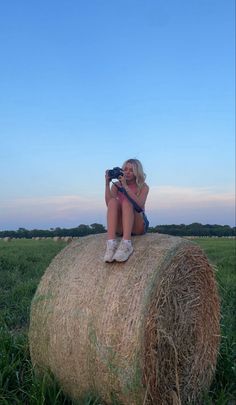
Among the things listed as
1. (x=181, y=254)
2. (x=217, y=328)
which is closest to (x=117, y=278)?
(x=181, y=254)

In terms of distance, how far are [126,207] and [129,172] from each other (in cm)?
51

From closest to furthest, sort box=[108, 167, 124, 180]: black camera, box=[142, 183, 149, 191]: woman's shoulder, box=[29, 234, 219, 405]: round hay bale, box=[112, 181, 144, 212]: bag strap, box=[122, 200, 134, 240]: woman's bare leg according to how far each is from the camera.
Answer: box=[29, 234, 219, 405]: round hay bale
box=[122, 200, 134, 240]: woman's bare leg
box=[112, 181, 144, 212]: bag strap
box=[108, 167, 124, 180]: black camera
box=[142, 183, 149, 191]: woman's shoulder

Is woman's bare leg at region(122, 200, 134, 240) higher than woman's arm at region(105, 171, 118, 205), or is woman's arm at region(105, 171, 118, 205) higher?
woman's arm at region(105, 171, 118, 205)

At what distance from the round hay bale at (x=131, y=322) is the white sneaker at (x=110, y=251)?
0.21 feet

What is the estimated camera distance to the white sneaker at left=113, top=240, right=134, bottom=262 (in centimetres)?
436

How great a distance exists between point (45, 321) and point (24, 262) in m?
8.13

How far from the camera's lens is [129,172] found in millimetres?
5168

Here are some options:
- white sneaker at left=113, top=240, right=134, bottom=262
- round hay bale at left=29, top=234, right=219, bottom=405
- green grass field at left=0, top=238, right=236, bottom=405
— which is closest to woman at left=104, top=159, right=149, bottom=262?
white sneaker at left=113, top=240, right=134, bottom=262

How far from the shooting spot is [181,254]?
4531 millimetres

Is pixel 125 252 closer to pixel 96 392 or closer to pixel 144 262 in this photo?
pixel 144 262

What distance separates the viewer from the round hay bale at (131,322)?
405 centimetres

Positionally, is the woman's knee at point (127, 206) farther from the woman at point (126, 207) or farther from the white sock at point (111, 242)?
the white sock at point (111, 242)

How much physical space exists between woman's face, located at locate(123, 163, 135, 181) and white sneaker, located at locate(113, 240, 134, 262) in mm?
896

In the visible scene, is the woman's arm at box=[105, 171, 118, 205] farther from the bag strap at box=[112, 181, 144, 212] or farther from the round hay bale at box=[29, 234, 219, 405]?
the round hay bale at box=[29, 234, 219, 405]
